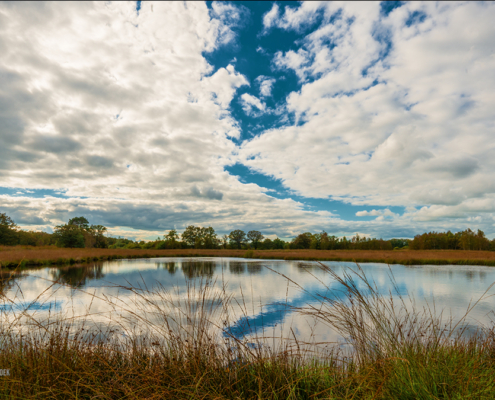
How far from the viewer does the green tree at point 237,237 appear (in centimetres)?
8519

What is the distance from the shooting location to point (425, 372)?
7.91 ft

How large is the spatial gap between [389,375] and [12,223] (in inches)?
2696

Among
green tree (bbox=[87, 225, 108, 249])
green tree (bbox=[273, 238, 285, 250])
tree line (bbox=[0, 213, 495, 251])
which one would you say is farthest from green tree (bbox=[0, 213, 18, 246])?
green tree (bbox=[273, 238, 285, 250])

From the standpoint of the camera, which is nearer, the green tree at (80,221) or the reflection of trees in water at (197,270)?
the reflection of trees in water at (197,270)

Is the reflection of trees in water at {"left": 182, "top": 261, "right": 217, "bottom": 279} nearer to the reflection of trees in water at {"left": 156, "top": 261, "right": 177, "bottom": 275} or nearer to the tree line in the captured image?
the reflection of trees in water at {"left": 156, "top": 261, "right": 177, "bottom": 275}

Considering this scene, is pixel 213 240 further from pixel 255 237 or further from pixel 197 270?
pixel 197 270

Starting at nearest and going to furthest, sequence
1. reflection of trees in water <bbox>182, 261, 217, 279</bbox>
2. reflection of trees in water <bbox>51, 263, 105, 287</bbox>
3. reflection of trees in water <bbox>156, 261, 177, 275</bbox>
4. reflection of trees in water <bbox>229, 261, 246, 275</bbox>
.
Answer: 1. reflection of trees in water <bbox>182, 261, 217, 279</bbox>
2. reflection of trees in water <bbox>51, 263, 105, 287</bbox>
3. reflection of trees in water <bbox>229, 261, 246, 275</bbox>
4. reflection of trees in water <bbox>156, 261, 177, 275</bbox>

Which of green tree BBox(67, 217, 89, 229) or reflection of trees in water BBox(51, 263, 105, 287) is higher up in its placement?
green tree BBox(67, 217, 89, 229)

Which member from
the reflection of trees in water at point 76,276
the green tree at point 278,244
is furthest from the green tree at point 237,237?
the reflection of trees in water at point 76,276

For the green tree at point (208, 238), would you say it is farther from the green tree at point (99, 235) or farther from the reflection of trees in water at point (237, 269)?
the reflection of trees in water at point (237, 269)

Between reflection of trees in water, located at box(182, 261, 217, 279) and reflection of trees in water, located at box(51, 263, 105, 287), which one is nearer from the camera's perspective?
reflection of trees in water, located at box(182, 261, 217, 279)

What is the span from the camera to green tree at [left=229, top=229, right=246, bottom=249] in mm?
85194

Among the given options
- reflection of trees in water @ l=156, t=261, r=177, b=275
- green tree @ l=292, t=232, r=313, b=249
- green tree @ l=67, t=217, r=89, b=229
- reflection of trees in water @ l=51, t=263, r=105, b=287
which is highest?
green tree @ l=67, t=217, r=89, b=229

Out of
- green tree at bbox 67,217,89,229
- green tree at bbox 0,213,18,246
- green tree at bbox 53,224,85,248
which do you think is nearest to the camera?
green tree at bbox 0,213,18,246
